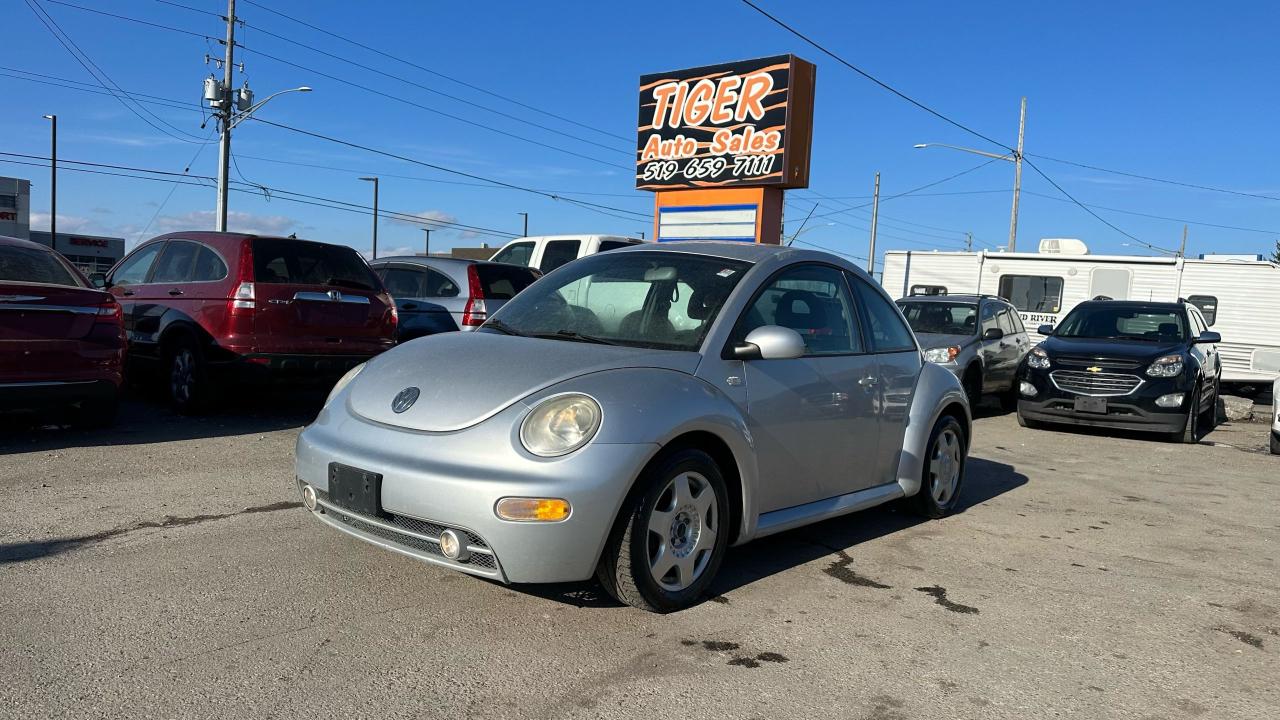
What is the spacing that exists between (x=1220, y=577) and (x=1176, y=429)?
6.14 metres

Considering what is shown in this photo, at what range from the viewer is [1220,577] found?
16.0ft

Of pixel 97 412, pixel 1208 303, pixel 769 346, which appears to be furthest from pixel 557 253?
pixel 1208 303

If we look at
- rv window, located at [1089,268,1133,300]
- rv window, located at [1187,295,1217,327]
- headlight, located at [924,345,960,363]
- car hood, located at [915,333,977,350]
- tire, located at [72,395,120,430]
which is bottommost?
tire, located at [72,395,120,430]

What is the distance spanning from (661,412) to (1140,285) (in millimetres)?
16797

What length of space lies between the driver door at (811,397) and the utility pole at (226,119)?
25779mm

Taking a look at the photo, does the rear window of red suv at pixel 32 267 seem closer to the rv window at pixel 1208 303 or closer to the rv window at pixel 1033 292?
the rv window at pixel 1033 292

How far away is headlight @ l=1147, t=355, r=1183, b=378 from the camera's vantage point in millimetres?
10375

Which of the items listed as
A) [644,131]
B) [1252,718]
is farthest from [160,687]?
[644,131]

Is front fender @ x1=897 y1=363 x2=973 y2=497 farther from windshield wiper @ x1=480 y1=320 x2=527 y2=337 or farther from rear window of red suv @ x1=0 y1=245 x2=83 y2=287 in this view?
rear window of red suv @ x1=0 y1=245 x2=83 y2=287

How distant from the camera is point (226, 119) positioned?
93.2ft

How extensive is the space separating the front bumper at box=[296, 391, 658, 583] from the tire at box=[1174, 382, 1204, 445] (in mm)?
9119

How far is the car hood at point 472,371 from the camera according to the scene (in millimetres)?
3656

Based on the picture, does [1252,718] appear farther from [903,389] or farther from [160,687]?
[160,687]

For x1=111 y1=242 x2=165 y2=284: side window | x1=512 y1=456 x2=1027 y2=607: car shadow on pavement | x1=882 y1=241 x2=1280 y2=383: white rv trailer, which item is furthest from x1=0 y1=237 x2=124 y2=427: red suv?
x1=882 y1=241 x2=1280 y2=383: white rv trailer
